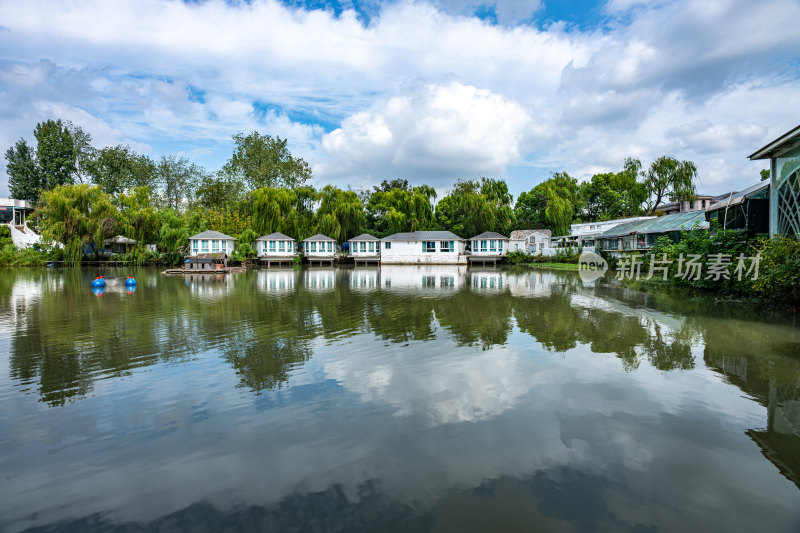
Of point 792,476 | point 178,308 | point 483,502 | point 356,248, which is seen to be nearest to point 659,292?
point 792,476

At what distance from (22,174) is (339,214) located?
4230 centimetres

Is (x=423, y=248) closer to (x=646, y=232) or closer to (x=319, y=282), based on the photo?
(x=646, y=232)

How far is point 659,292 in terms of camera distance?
59.9 ft

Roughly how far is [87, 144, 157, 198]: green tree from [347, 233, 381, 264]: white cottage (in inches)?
1136

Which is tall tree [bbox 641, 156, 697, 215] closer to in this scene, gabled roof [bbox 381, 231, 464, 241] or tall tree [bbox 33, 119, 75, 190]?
gabled roof [bbox 381, 231, 464, 241]

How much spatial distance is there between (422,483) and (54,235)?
46.8 m

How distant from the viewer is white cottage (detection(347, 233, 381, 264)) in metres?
46.4

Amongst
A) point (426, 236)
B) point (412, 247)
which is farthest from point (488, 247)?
point (412, 247)

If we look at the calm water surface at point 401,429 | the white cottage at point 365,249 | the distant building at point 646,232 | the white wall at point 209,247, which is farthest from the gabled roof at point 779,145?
the white wall at point 209,247

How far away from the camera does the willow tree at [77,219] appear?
38.8 meters

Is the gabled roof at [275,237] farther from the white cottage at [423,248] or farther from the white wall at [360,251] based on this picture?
the white cottage at [423,248]

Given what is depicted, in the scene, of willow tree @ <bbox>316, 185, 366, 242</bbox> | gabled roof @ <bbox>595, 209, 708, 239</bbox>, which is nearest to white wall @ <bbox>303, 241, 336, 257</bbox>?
willow tree @ <bbox>316, 185, 366, 242</bbox>

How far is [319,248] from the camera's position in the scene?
46.6 metres

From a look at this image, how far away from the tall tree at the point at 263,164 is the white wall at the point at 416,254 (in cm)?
1752
